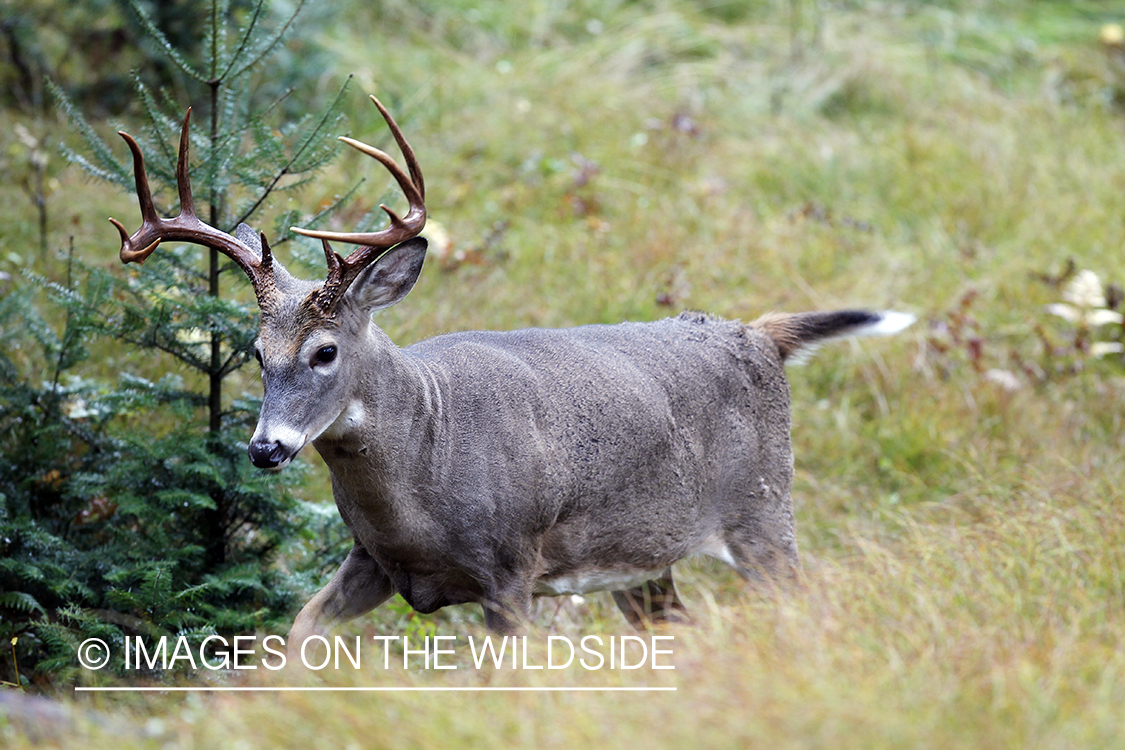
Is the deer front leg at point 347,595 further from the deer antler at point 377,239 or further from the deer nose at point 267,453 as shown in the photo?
the deer antler at point 377,239

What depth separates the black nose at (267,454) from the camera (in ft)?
11.3

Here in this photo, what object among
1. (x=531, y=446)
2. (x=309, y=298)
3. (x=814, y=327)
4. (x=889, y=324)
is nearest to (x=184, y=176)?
(x=309, y=298)

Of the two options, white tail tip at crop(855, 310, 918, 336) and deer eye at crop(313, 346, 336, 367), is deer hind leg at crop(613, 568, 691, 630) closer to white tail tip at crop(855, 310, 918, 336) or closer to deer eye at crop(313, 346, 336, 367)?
white tail tip at crop(855, 310, 918, 336)

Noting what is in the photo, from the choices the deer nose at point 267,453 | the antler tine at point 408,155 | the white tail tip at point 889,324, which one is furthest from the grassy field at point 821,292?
the antler tine at point 408,155

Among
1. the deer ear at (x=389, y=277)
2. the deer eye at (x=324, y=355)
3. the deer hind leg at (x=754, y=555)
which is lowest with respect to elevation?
the deer hind leg at (x=754, y=555)

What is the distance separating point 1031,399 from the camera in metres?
7.29

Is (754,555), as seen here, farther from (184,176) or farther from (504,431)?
(184,176)

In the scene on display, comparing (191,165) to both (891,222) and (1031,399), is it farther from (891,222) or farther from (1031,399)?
(891,222)

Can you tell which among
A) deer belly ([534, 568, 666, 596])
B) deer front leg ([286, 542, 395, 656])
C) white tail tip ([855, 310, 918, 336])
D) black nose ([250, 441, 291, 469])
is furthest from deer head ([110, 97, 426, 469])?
white tail tip ([855, 310, 918, 336])

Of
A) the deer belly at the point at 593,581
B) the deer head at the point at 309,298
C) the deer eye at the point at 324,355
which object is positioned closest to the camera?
the deer head at the point at 309,298

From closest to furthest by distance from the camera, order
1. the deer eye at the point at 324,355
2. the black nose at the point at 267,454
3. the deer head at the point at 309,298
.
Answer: the black nose at the point at 267,454
the deer head at the point at 309,298
the deer eye at the point at 324,355

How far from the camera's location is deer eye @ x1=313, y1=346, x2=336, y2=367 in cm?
367

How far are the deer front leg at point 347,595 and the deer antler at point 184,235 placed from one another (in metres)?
1.01

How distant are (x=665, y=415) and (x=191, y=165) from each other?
2.09 m
